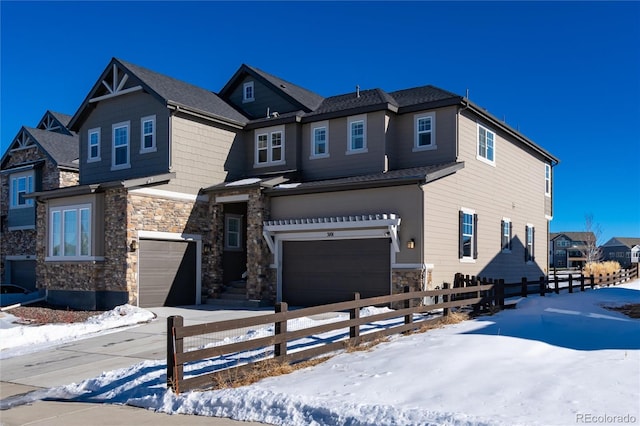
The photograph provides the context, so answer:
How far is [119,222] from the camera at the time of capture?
19.7 m

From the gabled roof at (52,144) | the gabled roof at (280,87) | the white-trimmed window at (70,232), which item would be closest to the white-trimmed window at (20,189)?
the gabled roof at (52,144)

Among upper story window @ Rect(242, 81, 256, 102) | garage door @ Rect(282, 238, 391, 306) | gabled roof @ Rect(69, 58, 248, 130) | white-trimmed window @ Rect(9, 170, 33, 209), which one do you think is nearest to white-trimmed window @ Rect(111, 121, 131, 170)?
gabled roof @ Rect(69, 58, 248, 130)

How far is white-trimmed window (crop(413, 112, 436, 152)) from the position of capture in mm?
20594

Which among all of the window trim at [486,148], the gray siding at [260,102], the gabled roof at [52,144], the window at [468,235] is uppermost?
the gray siding at [260,102]

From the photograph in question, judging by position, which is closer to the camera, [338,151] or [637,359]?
[637,359]

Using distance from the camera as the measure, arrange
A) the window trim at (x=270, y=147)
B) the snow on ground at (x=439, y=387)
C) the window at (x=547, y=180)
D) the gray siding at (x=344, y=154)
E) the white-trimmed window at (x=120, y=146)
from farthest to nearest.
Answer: the window at (x=547, y=180) < the window trim at (x=270, y=147) < the white-trimmed window at (x=120, y=146) < the gray siding at (x=344, y=154) < the snow on ground at (x=439, y=387)

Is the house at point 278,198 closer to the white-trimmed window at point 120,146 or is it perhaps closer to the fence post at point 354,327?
the white-trimmed window at point 120,146

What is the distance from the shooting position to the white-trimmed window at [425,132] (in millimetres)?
20594

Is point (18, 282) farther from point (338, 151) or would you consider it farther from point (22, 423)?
point (22, 423)

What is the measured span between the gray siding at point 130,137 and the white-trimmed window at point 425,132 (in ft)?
29.3

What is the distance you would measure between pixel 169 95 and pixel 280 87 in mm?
5061

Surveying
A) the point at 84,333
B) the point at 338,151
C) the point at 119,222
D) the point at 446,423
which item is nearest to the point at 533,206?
the point at 338,151

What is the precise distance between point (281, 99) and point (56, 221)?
998 centimetres

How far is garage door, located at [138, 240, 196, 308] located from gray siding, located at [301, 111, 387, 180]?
539 cm
